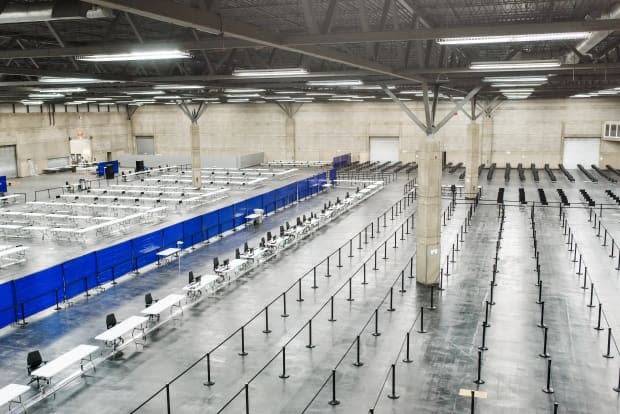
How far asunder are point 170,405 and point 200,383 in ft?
3.72

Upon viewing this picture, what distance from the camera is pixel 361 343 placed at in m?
14.7

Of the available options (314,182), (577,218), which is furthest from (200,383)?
(314,182)

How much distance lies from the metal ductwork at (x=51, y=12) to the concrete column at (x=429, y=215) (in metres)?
13.7

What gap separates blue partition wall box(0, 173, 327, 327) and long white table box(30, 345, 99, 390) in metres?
4.27

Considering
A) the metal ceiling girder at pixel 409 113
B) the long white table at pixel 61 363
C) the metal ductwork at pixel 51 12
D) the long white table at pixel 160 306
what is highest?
the metal ductwork at pixel 51 12

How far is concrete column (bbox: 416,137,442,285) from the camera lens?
1981cm

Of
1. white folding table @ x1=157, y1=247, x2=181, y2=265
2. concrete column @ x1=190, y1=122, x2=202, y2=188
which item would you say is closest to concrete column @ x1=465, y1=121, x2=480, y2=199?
concrete column @ x1=190, y1=122, x2=202, y2=188

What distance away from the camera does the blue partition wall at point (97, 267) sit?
53.6 ft

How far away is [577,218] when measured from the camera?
3169 centimetres

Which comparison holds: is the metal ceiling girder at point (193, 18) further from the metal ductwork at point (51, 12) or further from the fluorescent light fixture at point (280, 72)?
the fluorescent light fixture at point (280, 72)

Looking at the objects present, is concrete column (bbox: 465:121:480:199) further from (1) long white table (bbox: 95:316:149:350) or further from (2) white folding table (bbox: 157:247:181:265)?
(1) long white table (bbox: 95:316:149:350)

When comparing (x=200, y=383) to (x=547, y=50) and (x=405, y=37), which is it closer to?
(x=405, y=37)

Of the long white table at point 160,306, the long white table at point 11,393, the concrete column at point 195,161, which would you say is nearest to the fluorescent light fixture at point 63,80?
the long white table at point 160,306

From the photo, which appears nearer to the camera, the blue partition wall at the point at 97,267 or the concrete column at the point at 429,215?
the blue partition wall at the point at 97,267
